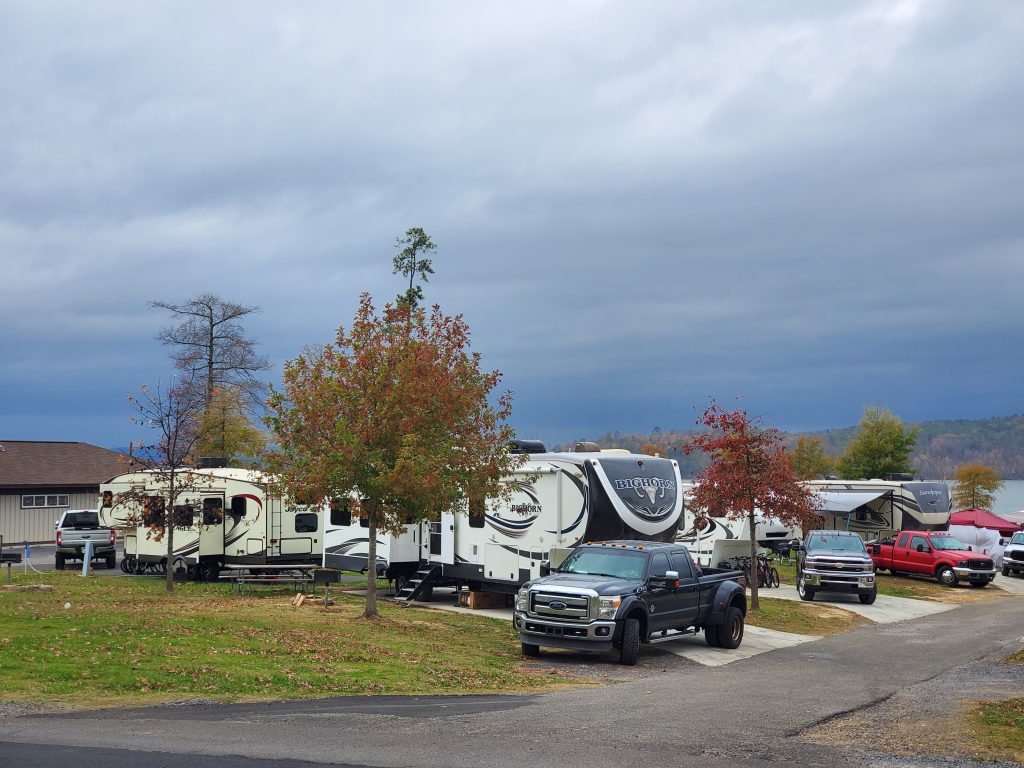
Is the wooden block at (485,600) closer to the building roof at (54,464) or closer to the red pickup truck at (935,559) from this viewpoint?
the red pickup truck at (935,559)

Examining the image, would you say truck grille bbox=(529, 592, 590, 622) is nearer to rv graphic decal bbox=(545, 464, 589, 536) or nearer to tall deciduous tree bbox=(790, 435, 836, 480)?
rv graphic decal bbox=(545, 464, 589, 536)

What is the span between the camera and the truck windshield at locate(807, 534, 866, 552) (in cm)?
3003

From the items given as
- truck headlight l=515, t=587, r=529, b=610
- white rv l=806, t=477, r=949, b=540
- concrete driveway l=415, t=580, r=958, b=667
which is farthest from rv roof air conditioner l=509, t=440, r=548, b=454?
white rv l=806, t=477, r=949, b=540

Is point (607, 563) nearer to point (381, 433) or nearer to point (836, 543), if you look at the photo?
point (381, 433)

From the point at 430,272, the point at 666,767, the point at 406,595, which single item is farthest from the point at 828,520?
the point at 666,767

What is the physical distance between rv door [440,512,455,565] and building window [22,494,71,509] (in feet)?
90.9

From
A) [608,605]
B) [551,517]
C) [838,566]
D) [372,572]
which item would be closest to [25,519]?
[372,572]

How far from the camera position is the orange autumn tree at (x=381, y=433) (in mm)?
19375

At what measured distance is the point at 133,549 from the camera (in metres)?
31.3

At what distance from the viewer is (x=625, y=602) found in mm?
16766

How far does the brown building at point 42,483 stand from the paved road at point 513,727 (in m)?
34.7

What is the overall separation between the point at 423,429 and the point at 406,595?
700 cm

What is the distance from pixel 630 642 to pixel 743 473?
Result: 8.73m

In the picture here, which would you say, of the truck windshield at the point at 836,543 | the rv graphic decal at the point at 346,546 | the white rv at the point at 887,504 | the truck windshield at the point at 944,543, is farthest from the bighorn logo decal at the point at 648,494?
the white rv at the point at 887,504
